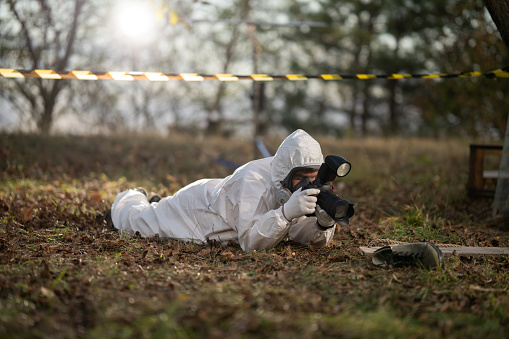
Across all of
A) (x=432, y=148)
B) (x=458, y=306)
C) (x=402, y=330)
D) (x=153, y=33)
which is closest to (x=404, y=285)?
(x=458, y=306)

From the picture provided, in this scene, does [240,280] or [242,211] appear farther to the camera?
[242,211]

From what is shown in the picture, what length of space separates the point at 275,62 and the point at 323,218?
1804 cm

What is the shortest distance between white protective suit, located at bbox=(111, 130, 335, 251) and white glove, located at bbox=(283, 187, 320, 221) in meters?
0.14

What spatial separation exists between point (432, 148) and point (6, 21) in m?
9.68

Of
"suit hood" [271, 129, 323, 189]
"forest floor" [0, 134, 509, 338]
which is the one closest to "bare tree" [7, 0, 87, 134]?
"forest floor" [0, 134, 509, 338]

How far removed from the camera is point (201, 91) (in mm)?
17281

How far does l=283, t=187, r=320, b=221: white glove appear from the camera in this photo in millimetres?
3271

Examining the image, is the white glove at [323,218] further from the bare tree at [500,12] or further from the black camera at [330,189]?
the bare tree at [500,12]

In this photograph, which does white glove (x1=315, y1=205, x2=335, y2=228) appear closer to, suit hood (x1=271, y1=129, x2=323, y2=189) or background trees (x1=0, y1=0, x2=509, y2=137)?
suit hood (x1=271, y1=129, x2=323, y2=189)

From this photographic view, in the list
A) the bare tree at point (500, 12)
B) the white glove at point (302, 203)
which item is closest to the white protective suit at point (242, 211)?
the white glove at point (302, 203)

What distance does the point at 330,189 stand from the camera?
11.2ft

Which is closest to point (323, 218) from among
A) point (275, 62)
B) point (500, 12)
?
point (500, 12)

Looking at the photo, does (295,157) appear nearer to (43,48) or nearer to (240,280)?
(240,280)

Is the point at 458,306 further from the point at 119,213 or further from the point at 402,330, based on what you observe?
the point at 119,213
